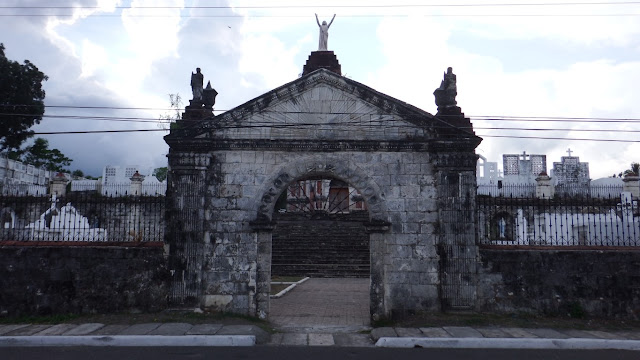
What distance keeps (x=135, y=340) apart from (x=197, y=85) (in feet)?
19.2

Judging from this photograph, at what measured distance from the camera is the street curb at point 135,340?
820 cm

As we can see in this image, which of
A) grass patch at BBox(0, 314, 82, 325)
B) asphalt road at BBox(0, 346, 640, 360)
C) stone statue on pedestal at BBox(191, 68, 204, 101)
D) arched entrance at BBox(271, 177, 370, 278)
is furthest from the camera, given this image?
arched entrance at BBox(271, 177, 370, 278)

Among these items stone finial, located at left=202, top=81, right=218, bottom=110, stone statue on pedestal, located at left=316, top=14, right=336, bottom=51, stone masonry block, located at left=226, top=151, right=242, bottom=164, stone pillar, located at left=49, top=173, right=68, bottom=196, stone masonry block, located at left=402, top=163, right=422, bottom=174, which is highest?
stone statue on pedestal, located at left=316, top=14, right=336, bottom=51

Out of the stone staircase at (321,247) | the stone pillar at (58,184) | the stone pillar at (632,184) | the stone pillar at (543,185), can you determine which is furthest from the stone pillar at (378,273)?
the stone pillar at (58,184)

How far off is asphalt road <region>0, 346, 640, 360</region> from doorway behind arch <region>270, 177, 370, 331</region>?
6.26 ft

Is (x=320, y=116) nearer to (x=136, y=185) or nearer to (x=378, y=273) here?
(x=378, y=273)

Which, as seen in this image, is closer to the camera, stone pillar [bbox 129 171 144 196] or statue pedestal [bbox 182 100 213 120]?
statue pedestal [bbox 182 100 213 120]

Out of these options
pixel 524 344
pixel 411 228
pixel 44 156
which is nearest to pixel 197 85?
pixel 411 228

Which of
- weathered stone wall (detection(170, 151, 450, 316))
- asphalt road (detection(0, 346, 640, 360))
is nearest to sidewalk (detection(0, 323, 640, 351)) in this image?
asphalt road (detection(0, 346, 640, 360))

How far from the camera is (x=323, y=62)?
38.1 feet

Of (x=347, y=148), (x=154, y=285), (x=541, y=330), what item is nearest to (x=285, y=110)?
(x=347, y=148)

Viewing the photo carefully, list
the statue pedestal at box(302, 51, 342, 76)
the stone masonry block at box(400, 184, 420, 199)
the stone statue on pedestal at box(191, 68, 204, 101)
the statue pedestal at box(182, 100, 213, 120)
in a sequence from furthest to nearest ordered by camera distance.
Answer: the statue pedestal at box(302, 51, 342, 76), the stone statue on pedestal at box(191, 68, 204, 101), the statue pedestal at box(182, 100, 213, 120), the stone masonry block at box(400, 184, 420, 199)

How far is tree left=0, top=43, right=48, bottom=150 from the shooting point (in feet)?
90.4

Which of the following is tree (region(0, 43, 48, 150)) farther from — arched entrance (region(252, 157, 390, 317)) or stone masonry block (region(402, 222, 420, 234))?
stone masonry block (region(402, 222, 420, 234))
